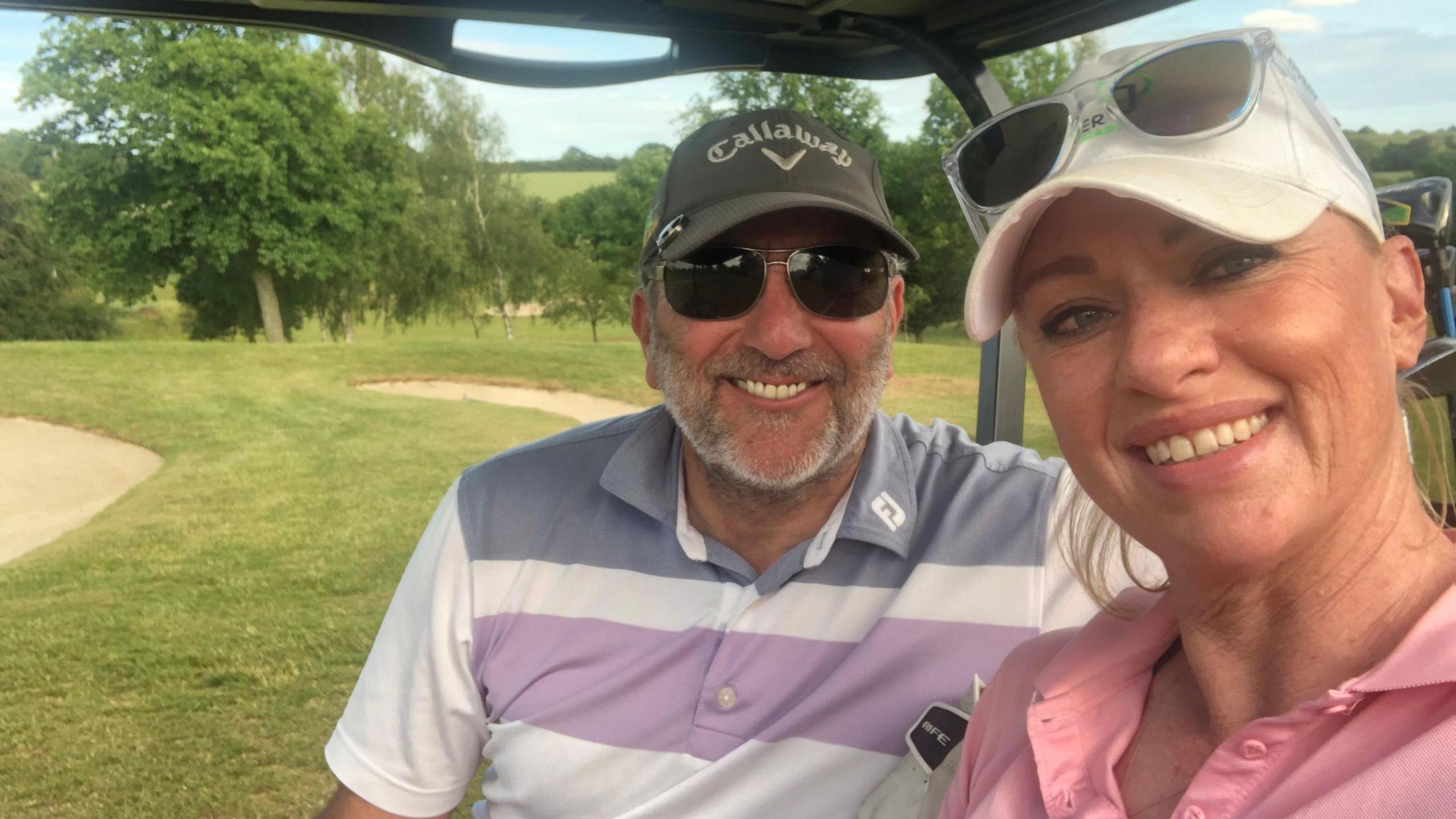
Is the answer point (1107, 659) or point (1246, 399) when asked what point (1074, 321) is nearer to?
point (1246, 399)

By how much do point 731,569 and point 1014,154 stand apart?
0.77 meters

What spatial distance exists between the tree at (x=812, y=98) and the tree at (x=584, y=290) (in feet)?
29.6

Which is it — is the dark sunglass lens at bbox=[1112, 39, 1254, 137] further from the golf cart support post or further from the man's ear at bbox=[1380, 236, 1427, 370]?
the golf cart support post

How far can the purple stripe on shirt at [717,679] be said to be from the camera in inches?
51.4

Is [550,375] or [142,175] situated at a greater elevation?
[142,175]

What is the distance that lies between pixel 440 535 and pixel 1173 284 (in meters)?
1.14

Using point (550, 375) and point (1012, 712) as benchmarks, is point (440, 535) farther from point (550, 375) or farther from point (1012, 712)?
Result: point (550, 375)

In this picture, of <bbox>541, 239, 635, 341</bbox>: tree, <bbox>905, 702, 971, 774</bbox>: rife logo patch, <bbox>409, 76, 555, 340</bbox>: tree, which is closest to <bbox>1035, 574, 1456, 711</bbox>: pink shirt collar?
<bbox>905, 702, 971, 774</bbox>: rife logo patch

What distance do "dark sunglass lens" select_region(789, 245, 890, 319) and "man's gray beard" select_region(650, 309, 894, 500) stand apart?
7 centimetres

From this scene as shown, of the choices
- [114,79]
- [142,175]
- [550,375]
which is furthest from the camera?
[550,375]

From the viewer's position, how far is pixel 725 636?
1.38m

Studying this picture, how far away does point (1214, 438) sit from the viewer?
2.33ft

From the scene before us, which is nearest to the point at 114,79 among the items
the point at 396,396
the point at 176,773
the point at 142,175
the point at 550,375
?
the point at 142,175

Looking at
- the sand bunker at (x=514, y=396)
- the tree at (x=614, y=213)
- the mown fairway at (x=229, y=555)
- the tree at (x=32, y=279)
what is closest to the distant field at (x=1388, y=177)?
the mown fairway at (x=229, y=555)
